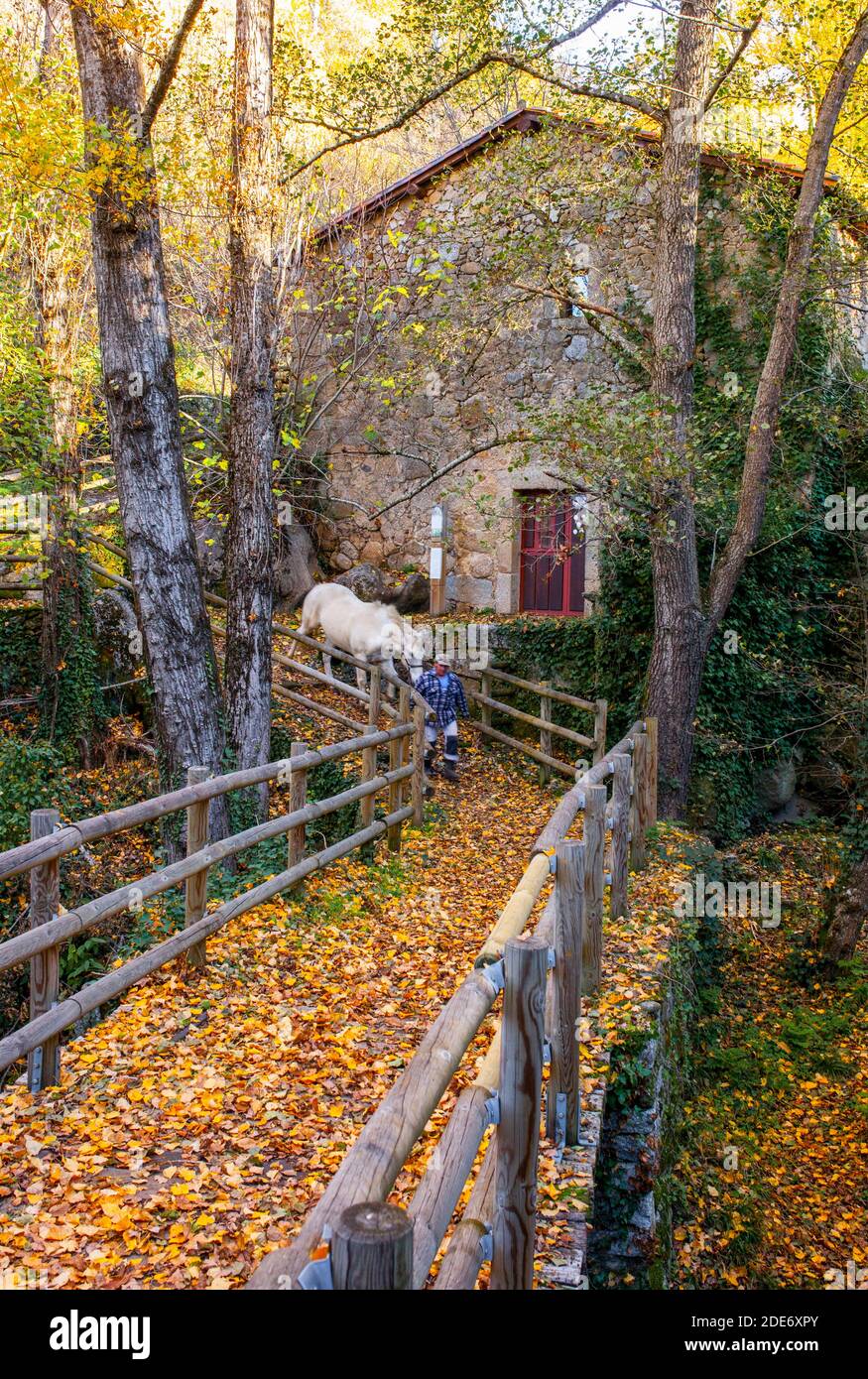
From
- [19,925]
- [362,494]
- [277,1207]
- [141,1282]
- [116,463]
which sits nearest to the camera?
[141,1282]

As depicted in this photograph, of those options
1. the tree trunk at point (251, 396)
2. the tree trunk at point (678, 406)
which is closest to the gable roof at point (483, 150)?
the tree trunk at point (678, 406)

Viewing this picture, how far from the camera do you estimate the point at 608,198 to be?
497 inches

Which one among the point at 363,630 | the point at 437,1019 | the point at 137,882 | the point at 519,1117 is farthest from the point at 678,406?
the point at 437,1019

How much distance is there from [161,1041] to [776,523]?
10.2m

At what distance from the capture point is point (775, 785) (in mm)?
13789

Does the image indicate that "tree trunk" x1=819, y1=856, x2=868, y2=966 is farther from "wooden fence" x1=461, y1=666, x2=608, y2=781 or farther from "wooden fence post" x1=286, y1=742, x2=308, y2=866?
"wooden fence post" x1=286, y1=742, x2=308, y2=866

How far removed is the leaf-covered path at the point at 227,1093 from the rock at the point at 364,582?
336 inches

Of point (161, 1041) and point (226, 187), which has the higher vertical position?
point (226, 187)

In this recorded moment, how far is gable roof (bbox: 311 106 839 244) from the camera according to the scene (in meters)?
12.2

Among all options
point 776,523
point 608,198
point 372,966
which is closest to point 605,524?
point 776,523

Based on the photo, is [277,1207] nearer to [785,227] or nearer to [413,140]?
[785,227]

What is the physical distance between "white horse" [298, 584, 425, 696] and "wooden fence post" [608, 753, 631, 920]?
5.81 metres

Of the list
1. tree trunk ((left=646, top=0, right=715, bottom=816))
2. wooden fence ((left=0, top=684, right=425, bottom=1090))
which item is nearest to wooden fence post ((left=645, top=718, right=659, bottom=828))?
tree trunk ((left=646, top=0, right=715, bottom=816))

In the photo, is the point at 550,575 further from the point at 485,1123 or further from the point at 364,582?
the point at 485,1123
